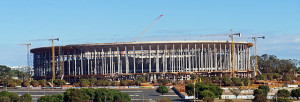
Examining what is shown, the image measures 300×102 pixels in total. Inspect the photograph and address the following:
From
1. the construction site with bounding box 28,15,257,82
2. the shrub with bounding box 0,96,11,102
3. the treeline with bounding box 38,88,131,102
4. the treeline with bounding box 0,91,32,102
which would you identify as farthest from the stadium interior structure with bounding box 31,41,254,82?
the shrub with bounding box 0,96,11,102

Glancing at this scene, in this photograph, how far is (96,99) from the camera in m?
85.7

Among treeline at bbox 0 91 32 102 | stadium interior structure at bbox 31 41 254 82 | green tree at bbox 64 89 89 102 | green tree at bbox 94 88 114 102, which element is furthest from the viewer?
stadium interior structure at bbox 31 41 254 82

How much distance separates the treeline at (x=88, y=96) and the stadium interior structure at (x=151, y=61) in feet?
248

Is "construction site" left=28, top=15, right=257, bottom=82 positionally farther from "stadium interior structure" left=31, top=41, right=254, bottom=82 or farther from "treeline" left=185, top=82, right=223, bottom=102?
"treeline" left=185, top=82, right=223, bottom=102

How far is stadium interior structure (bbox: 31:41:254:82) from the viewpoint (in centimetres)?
16350

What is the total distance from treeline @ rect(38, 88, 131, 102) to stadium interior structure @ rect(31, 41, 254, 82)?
7568 centimetres

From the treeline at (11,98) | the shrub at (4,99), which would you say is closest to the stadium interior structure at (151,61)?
the treeline at (11,98)

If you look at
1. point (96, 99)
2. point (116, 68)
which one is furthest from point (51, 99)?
point (116, 68)

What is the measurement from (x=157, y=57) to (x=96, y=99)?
77440mm

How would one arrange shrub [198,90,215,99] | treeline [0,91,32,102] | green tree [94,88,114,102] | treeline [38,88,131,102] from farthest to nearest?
shrub [198,90,215,99] < green tree [94,88,114,102] < treeline [38,88,131,102] < treeline [0,91,32,102]

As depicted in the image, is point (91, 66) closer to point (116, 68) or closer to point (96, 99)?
point (116, 68)

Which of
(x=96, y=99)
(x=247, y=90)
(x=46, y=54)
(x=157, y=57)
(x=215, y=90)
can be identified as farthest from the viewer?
(x=46, y=54)

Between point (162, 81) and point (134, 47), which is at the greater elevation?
point (134, 47)

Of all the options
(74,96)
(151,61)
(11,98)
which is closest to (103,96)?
(74,96)
